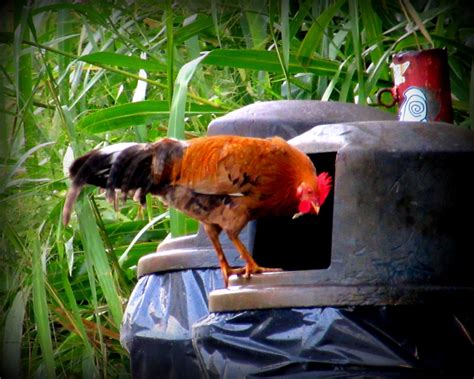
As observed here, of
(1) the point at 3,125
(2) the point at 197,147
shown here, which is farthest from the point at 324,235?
(1) the point at 3,125

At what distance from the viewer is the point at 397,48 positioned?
4793 millimetres

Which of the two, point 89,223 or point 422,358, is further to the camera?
point 89,223

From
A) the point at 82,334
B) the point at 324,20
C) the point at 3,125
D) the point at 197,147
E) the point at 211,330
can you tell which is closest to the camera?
the point at 211,330

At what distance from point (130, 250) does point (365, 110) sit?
5.30 ft

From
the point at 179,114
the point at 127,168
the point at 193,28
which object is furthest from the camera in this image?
the point at 193,28

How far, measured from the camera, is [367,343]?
294cm

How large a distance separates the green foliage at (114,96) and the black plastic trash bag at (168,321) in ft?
1.39

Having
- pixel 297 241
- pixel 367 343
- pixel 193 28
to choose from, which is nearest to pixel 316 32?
pixel 193 28

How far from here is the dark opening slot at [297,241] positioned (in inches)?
162

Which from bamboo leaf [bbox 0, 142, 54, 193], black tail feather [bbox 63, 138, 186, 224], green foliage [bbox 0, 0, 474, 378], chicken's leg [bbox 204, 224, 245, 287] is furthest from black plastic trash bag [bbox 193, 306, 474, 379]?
bamboo leaf [bbox 0, 142, 54, 193]

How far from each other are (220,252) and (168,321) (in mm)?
372

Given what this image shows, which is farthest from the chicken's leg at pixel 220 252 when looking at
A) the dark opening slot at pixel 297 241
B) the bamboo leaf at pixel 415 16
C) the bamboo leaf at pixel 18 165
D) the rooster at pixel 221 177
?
the bamboo leaf at pixel 18 165

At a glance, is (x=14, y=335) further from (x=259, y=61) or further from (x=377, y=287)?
(x=377, y=287)

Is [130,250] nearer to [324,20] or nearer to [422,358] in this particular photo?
[324,20]
